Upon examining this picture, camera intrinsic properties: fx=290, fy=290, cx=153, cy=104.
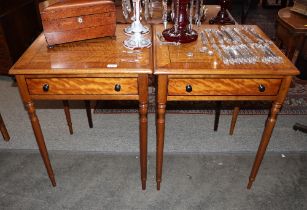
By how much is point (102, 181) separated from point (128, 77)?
0.93 meters

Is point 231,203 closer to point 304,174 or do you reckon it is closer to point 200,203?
point 200,203

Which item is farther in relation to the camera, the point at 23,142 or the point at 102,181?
the point at 23,142

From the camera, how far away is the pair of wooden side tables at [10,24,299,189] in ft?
4.70

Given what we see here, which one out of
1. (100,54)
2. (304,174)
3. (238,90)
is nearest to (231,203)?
(304,174)

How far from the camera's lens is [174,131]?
2.52 m

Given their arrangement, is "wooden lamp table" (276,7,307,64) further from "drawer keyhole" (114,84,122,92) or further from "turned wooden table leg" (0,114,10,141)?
"turned wooden table leg" (0,114,10,141)

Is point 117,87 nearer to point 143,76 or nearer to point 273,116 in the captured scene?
point 143,76

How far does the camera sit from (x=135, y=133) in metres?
2.49

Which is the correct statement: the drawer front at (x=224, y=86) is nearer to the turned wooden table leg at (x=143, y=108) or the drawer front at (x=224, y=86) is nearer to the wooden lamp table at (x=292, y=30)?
the turned wooden table leg at (x=143, y=108)

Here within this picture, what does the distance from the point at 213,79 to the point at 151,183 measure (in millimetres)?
942

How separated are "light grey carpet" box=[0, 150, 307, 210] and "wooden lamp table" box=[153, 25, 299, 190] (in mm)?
635

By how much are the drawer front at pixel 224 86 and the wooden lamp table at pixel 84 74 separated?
17cm

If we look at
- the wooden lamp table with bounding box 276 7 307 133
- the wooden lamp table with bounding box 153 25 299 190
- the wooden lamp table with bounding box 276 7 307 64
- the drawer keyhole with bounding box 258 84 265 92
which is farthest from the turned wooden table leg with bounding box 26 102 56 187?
the wooden lamp table with bounding box 276 7 307 64

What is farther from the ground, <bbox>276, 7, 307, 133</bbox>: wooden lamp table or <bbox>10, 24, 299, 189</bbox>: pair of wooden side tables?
<bbox>10, 24, 299, 189</bbox>: pair of wooden side tables
